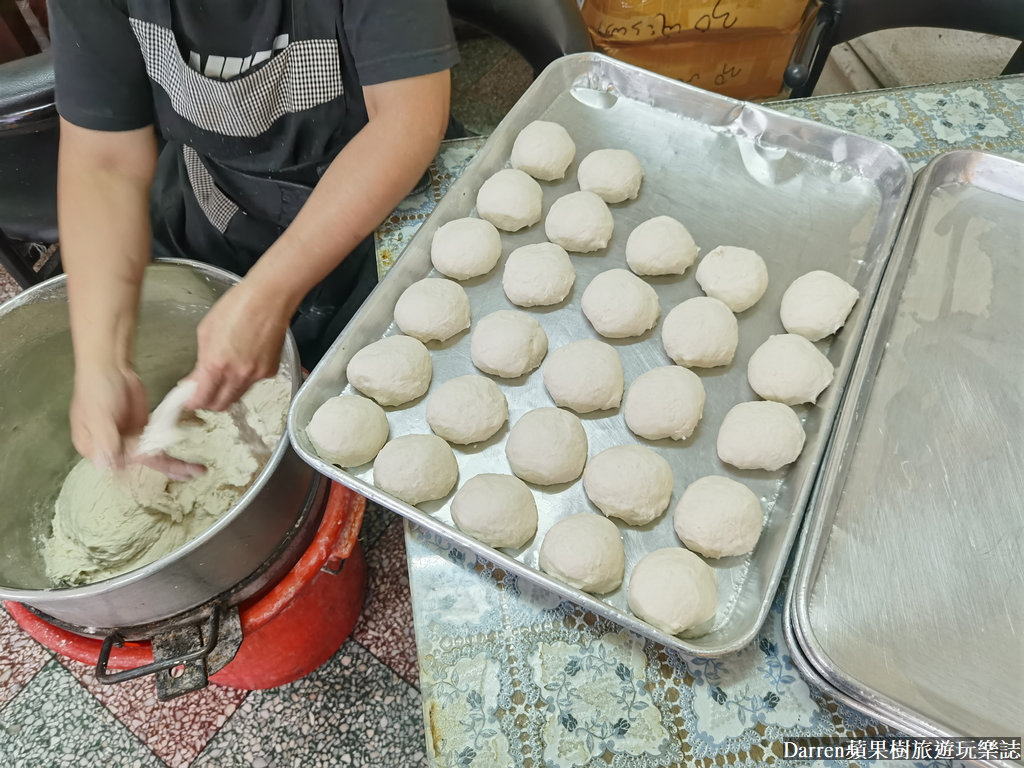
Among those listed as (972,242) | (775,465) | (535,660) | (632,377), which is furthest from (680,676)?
(972,242)

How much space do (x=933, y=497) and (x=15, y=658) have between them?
199 cm

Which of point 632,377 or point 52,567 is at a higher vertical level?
point 632,377

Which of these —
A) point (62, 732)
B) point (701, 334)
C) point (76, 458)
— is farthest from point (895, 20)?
point (62, 732)

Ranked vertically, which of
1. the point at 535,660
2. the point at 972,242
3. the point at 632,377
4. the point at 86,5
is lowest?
the point at 535,660

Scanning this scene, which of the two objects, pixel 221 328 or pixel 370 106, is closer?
pixel 221 328

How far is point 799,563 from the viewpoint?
82 centimetres

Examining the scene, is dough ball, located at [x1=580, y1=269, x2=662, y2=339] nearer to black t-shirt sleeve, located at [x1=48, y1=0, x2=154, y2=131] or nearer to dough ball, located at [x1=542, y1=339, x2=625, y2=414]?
dough ball, located at [x1=542, y1=339, x2=625, y2=414]

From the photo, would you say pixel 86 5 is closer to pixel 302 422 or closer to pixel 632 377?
pixel 302 422

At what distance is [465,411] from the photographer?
958 mm

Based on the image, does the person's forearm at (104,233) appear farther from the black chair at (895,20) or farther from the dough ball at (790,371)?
the black chair at (895,20)

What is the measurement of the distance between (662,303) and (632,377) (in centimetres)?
17

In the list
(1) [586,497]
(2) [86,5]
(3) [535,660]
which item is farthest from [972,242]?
(2) [86,5]

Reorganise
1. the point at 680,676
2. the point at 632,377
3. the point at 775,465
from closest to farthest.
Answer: the point at 680,676 → the point at 775,465 → the point at 632,377

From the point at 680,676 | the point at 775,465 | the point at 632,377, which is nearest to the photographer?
the point at 680,676
